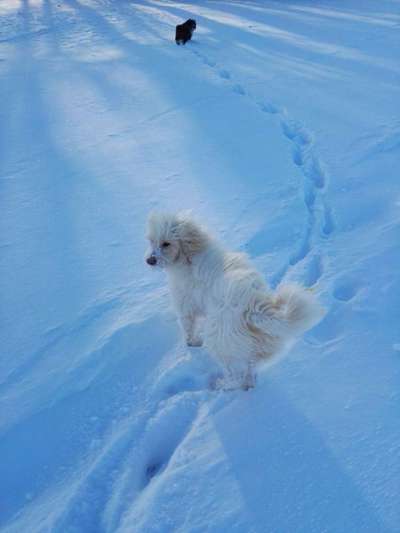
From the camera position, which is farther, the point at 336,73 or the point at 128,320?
the point at 336,73

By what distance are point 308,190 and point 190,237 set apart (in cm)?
194

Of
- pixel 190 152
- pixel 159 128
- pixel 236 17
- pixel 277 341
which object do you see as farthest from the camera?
pixel 236 17

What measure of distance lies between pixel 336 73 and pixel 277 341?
5.72m

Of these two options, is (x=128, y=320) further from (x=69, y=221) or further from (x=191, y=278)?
(x=69, y=221)

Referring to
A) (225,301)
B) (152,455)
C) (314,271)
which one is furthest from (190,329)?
(314,271)

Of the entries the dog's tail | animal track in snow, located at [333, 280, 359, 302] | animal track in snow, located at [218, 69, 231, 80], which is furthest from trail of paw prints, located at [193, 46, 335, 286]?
the dog's tail

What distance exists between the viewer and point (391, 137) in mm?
4496

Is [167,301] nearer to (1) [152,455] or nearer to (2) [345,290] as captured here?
(1) [152,455]

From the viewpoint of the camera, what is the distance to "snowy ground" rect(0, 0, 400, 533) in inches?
74.7

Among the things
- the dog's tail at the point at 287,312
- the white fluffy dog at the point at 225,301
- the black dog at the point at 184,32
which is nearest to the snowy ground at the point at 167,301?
the white fluffy dog at the point at 225,301

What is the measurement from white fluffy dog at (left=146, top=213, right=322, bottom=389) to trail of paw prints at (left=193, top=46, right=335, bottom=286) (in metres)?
0.71

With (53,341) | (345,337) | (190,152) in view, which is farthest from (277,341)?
(190,152)

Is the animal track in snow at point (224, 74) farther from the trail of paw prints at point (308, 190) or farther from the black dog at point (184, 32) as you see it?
the black dog at point (184, 32)

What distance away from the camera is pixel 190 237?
248cm
